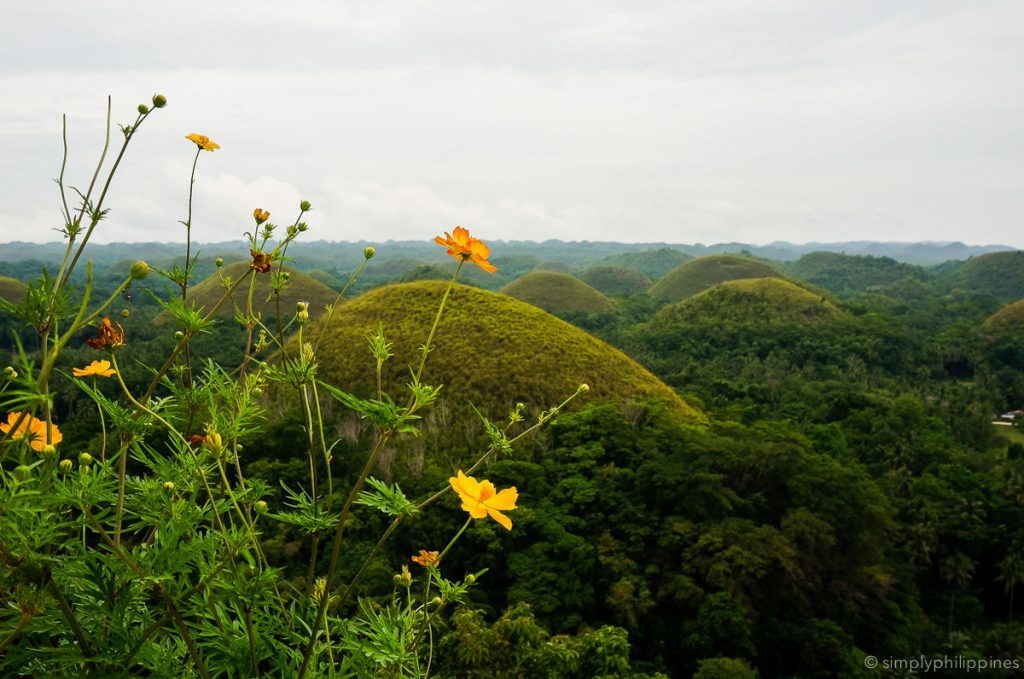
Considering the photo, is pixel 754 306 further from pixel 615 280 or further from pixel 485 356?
pixel 615 280

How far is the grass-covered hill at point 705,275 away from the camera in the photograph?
3204 inches

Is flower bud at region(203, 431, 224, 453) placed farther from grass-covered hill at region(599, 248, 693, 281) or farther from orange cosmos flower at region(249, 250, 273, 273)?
grass-covered hill at region(599, 248, 693, 281)

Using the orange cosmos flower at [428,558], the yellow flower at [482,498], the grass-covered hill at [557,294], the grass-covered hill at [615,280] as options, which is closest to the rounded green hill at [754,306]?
the grass-covered hill at [557,294]

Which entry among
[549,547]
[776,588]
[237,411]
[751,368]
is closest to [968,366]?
[751,368]

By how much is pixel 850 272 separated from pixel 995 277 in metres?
24.6

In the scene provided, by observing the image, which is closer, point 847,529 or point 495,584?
point 495,584

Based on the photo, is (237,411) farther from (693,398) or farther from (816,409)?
(816,409)

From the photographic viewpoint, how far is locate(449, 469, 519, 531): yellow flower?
104 cm

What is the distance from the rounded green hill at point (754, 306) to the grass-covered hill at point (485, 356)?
27693mm

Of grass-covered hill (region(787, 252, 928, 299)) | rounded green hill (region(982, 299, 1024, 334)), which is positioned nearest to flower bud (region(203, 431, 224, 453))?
rounded green hill (region(982, 299, 1024, 334))

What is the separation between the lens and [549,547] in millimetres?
11391

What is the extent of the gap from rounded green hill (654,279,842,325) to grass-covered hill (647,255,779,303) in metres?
26.5

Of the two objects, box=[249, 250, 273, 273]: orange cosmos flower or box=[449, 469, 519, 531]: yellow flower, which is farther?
box=[249, 250, 273, 273]: orange cosmos flower

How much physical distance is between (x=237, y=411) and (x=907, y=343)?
5109 centimetres
